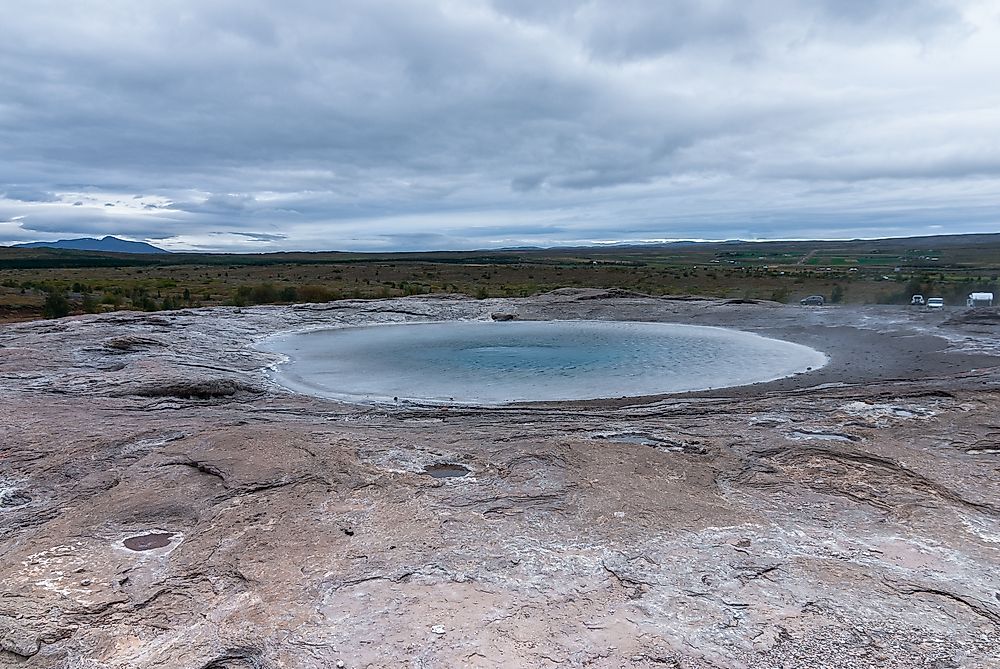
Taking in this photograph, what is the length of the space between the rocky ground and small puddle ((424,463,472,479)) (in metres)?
0.05

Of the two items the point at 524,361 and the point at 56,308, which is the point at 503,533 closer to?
the point at 524,361

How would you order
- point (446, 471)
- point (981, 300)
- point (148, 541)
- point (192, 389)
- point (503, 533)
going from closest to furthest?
point (148, 541), point (503, 533), point (446, 471), point (192, 389), point (981, 300)

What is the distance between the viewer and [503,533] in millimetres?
5410

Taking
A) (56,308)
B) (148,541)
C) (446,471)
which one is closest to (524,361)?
(446,471)

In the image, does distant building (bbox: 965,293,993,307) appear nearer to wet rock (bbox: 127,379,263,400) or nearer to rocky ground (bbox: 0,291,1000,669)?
rocky ground (bbox: 0,291,1000,669)

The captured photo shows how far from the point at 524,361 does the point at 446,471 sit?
331 inches

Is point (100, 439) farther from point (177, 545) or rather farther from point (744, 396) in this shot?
point (744, 396)

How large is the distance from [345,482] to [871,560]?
4.57 meters

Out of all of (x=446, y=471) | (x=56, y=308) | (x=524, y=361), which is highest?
(x=56, y=308)

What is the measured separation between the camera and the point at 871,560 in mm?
4930

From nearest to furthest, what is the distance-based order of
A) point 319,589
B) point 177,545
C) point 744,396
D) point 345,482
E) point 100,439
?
point 319,589 < point 177,545 < point 345,482 < point 100,439 < point 744,396

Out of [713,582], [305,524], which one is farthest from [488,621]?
[305,524]

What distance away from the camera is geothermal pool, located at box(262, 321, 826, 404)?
1223 centimetres

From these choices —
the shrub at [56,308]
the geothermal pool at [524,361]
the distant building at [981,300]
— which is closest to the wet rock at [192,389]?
the geothermal pool at [524,361]
